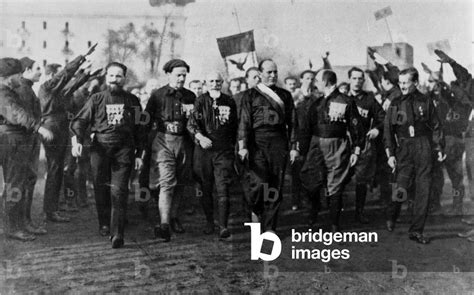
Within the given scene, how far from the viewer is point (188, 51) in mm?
4590

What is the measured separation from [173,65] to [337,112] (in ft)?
5.51

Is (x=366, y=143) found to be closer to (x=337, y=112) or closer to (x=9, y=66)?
(x=337, y=112)

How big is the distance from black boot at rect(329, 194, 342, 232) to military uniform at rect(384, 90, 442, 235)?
54 centimetres

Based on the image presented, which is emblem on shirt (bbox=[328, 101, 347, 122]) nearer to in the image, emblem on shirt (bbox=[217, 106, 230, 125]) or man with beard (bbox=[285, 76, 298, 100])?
man with beard (bbox=[285, 76, 298, 100])

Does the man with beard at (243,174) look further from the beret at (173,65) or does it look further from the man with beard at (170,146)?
the beret at (173,65)

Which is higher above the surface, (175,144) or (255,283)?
(175,144)

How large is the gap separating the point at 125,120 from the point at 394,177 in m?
2.74

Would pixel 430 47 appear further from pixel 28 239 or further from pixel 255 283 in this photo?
pixel 28 239

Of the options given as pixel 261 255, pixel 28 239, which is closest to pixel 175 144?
pixel 261 255

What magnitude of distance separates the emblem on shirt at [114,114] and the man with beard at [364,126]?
2.28 m

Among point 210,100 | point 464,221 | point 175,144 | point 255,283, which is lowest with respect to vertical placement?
point 255,283

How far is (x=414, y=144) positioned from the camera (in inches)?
181

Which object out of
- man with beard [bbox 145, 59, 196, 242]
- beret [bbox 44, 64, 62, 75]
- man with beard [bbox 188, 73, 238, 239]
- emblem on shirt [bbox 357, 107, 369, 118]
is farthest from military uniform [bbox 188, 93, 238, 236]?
beret [bbox 44, 64, 62, 75]

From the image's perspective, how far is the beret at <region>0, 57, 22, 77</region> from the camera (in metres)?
4.56
